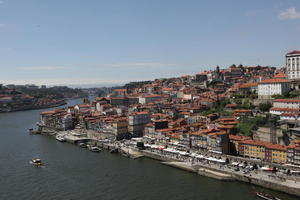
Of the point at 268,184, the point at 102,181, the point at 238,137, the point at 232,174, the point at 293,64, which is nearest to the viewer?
the point at 268,184

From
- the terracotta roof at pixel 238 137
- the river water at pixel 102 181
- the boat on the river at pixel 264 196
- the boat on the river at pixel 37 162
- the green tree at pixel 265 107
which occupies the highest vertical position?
the green tree at pixel 265 107

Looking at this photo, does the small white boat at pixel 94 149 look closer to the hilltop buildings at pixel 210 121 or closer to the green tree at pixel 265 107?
the hilltop buildings at pixel 210 121

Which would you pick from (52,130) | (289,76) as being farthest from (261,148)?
(52,130)

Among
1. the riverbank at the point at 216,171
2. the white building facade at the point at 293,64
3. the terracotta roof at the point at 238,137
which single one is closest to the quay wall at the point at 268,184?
the riverbank at the point at 216,171

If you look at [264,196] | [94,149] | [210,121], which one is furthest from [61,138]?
[264,196]

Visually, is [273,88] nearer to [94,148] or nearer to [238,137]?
[238,137]

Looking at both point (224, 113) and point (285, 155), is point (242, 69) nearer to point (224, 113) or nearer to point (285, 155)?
point (224, 113)
